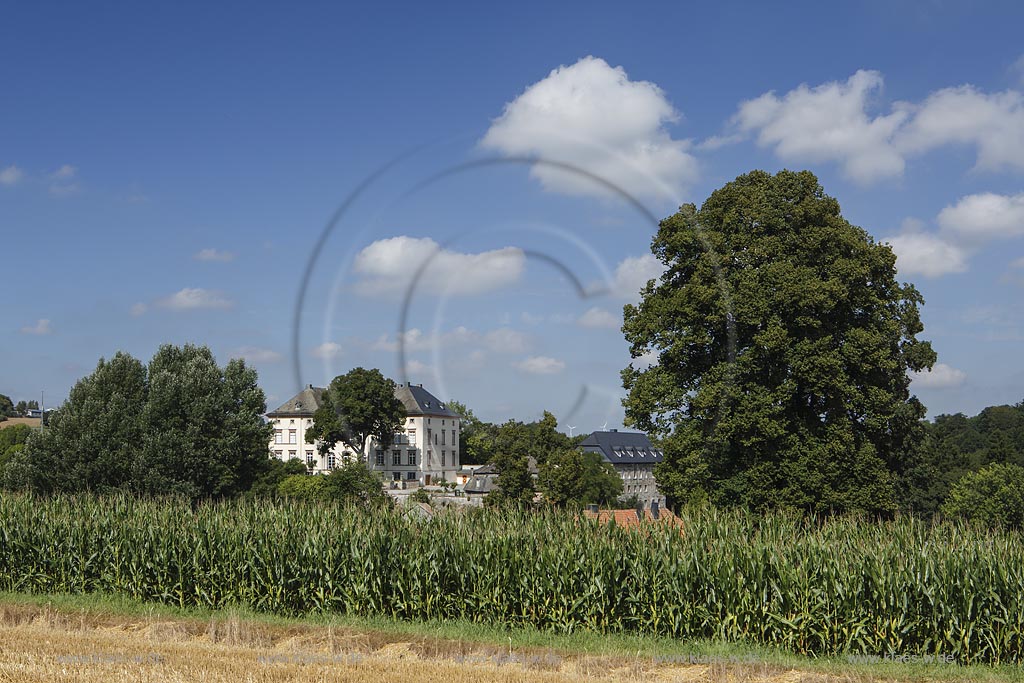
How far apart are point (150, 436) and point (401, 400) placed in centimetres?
5890

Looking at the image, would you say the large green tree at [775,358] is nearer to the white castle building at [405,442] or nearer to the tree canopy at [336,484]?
the tree canopy at [336,484]

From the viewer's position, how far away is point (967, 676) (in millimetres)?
13562

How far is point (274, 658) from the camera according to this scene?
13.8 metres

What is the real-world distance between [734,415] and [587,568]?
18215 millimetres

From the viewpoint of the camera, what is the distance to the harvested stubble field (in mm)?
11930

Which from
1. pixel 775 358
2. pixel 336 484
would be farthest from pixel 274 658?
Result: pixel 336 484

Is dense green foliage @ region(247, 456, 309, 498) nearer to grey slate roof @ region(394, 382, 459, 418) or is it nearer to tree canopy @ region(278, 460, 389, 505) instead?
tree canopy @ region(278, 460, 389, 505)

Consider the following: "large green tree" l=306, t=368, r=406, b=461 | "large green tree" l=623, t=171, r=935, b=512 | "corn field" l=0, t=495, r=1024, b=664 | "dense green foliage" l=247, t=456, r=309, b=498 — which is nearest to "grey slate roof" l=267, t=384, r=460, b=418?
"large green tree" l=306, t=368, r=406, b=461

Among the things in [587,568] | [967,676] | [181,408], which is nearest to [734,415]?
[587,568]

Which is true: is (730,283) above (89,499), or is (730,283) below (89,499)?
above

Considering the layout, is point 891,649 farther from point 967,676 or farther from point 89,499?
point 89,499

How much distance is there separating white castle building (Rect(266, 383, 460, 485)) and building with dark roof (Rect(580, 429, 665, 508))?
32587 millimetres

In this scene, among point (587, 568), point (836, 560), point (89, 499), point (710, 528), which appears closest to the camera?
point (836, 560)

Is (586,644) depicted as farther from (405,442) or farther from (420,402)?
(420,402)
